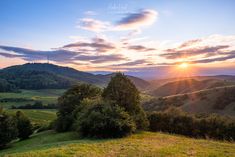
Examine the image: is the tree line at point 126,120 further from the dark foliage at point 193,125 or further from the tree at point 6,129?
the tree at point 6,129

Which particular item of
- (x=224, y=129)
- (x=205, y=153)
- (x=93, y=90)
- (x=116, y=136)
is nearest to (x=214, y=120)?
(x=224, y=129)

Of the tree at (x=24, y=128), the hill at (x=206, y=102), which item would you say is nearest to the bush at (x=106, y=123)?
the tree at (x=24, y=128)

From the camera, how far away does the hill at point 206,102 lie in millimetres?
84200

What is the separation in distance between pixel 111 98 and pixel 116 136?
7260mm

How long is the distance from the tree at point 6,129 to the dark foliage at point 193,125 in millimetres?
29546

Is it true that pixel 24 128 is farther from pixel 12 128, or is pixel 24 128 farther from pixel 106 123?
pixel 106 123

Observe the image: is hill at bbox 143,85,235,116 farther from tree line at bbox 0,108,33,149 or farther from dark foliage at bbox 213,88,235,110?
tree line at bbox 0,108,33,149

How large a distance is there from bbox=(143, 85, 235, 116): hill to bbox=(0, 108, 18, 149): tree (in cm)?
5396

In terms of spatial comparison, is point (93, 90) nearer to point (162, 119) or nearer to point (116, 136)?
point (162, 119)

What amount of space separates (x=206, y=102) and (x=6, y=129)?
62912 millimetres

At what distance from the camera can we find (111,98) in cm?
3772

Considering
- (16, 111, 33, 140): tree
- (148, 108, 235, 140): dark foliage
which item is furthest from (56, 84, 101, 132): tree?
(148, 108, 235, 140): dark foliage

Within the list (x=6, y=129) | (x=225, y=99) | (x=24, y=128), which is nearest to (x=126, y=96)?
(x=6, y=129)

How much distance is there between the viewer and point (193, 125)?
41375 millimetres
